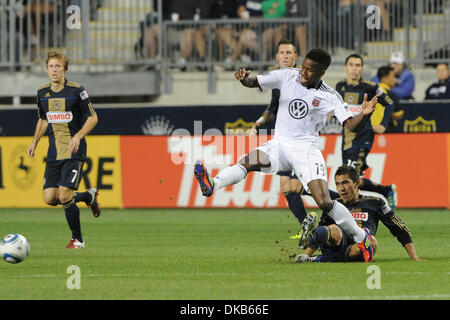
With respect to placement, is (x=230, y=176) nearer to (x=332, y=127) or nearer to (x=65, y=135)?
(x=65, y=135)

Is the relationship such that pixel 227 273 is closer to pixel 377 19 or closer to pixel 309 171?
pixel 309 171

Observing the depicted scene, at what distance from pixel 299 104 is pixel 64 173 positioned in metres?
3.22

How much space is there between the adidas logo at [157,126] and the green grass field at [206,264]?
2915mm

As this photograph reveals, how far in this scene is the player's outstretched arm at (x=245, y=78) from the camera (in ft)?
33.5

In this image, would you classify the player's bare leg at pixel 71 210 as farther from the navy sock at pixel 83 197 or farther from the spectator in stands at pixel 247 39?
the spectator in stands at pixel 247 39

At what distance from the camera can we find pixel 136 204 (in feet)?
63.9

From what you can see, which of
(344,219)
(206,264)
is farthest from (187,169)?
(344,219)

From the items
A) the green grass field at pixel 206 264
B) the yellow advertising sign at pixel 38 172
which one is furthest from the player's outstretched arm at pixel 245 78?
the yellow advertising sign at pixel 38 172

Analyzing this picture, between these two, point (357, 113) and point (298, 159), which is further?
point (357, 113)

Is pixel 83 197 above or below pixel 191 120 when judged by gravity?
below

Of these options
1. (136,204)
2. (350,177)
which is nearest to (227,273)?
(350,177)

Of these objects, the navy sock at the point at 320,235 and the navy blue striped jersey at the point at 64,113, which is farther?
the navy blue striped jersey at the point at 64,113

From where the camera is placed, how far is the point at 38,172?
64.1ft

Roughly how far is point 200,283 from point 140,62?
14.4 metres
